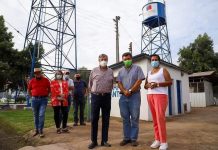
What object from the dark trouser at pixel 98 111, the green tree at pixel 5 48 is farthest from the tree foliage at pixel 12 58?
the dark trouser at pixel 98 111

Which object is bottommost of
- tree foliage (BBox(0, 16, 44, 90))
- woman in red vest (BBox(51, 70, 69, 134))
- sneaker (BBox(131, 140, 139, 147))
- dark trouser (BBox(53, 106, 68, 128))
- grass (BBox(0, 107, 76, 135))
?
grass (BBox(0, 107, 76, 135))

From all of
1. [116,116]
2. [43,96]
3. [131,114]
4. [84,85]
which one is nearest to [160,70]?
[131,114]

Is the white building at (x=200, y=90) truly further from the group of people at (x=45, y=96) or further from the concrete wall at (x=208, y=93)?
the group of people at (x=45, y=96)

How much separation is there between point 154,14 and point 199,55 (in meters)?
14.2

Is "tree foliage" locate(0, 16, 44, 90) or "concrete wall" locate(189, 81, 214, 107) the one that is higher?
"tree foliage" locate(0, 16, 44, 90)

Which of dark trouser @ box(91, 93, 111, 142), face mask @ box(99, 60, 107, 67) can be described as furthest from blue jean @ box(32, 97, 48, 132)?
face mask @ box(99, 60, 107, 67)

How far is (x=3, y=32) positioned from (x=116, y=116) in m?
15.6

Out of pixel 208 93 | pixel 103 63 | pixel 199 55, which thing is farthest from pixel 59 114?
pixel 199 55

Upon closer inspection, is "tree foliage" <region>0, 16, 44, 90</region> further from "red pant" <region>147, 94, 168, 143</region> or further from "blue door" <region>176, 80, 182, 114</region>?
"red pant" <region>147, 94, 168, 143</region>

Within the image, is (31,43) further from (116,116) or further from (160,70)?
(160,70)

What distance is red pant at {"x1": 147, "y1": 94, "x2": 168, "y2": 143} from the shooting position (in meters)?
5.26

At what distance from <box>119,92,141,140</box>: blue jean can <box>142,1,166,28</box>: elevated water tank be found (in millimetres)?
20726

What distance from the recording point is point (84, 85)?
9758 millimetres

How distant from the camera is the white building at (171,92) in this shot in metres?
13.5
